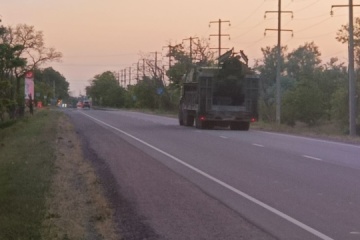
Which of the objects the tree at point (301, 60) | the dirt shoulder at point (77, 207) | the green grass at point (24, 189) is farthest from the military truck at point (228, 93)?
the tree at point (301, 60)

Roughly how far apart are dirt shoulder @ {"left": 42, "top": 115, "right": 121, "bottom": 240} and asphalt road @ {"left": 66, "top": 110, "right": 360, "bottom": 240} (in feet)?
1.74

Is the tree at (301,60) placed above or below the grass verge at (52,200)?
above

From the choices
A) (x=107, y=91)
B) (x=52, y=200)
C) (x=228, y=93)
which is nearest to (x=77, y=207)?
(x=52, y=200)

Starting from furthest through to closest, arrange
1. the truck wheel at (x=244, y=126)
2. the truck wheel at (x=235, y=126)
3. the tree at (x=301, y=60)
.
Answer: the tree at (x=301, y=60) < the truck wheel at (x=235, y=126) < the truck wheel at (x=244, y=126)

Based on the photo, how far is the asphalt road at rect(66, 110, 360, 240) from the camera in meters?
10.8

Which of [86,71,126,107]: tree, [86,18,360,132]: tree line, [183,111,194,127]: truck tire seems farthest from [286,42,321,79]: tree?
[183,111,194,127]: truck tire

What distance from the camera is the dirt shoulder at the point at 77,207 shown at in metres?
10.5

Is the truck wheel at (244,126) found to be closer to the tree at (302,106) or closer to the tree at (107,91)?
the tree at (302,106)

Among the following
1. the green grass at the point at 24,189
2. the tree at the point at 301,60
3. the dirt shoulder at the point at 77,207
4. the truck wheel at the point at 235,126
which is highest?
the tree at the point at 301,60

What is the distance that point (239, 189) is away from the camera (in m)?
15.2

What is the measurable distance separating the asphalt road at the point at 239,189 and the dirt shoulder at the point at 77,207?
20.9 inches

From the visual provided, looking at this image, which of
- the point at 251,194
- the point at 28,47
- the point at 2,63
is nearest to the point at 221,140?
the point at 2,63

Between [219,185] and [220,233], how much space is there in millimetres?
5525

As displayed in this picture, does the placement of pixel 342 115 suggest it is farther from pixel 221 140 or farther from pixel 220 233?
pixel 220 233
